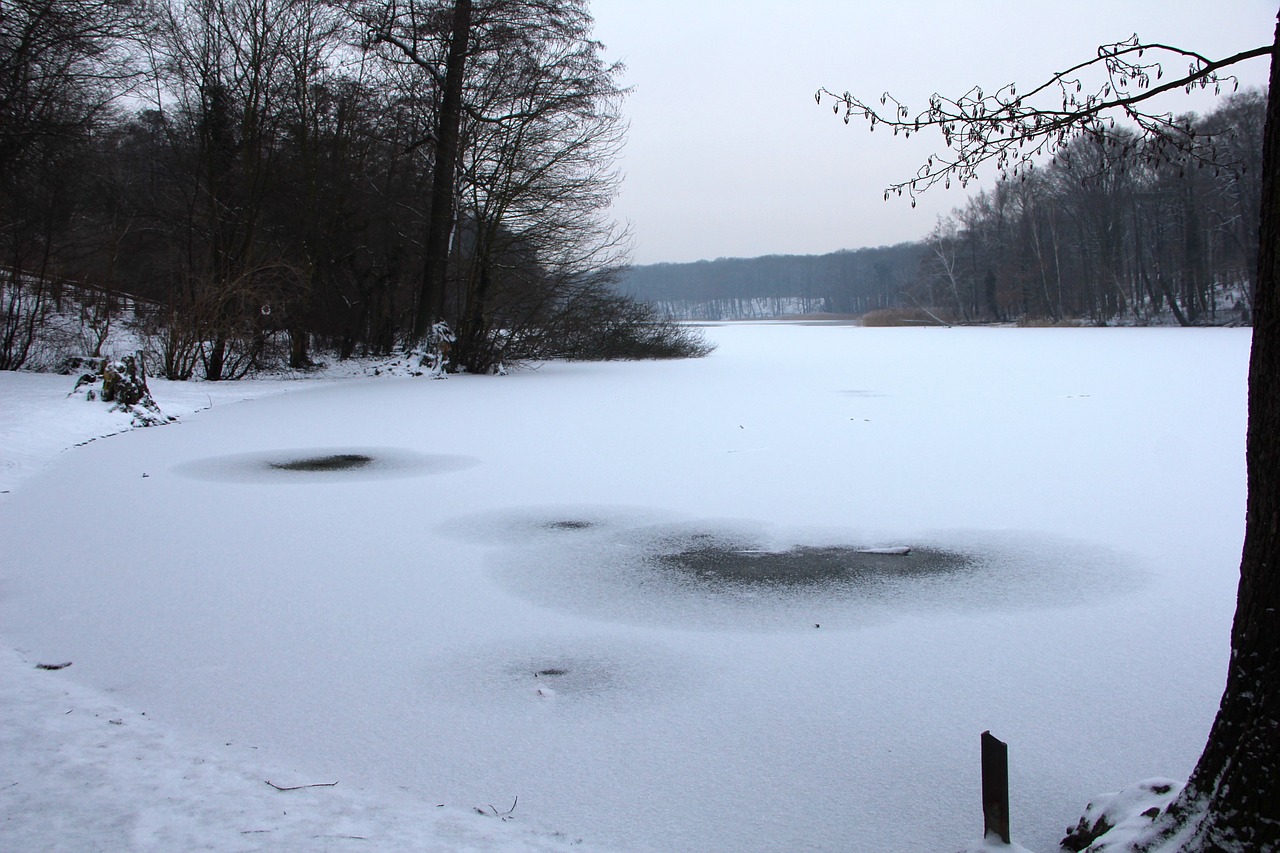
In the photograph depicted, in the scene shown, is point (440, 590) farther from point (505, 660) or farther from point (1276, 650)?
point (1276, 650)

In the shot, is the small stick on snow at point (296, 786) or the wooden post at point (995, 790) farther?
the small stick on snow at point (296, 786)

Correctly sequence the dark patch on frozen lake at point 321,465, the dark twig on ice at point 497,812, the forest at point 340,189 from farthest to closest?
the forest at point 340,189
the dark patch on frozen lake at point 321,465
the dark twig on ice at point 497,812

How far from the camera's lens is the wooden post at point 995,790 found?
94.3 inches

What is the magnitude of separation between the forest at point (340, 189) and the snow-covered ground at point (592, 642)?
9.82m

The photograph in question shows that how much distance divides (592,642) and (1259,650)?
2.64 meters

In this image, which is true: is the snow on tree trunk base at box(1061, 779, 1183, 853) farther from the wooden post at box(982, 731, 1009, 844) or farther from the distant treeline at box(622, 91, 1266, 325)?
the distant treeline at box(622, 91, 1266, 325)

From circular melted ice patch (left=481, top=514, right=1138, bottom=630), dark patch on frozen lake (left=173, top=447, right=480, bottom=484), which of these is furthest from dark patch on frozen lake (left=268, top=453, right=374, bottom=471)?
circular melted ice patch (left=481, top=514, right=1138, bottom=630)

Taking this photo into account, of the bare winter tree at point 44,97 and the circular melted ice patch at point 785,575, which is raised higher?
the bare winter tree at point 44,97

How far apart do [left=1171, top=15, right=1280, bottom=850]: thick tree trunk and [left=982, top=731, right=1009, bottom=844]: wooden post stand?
381mm

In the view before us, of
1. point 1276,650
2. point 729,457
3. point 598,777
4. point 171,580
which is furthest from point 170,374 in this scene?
point 1276,650

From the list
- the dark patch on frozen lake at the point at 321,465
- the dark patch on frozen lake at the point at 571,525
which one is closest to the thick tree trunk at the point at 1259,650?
the dark patch on frozen lake at the point at 571,525

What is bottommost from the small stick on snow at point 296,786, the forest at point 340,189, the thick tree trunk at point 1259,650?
the small stick on snow at point 296,786

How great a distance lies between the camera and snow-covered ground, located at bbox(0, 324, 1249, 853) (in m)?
2.75

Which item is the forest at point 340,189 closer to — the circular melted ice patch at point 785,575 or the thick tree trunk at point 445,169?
the thick tree trunk at point 445,169
